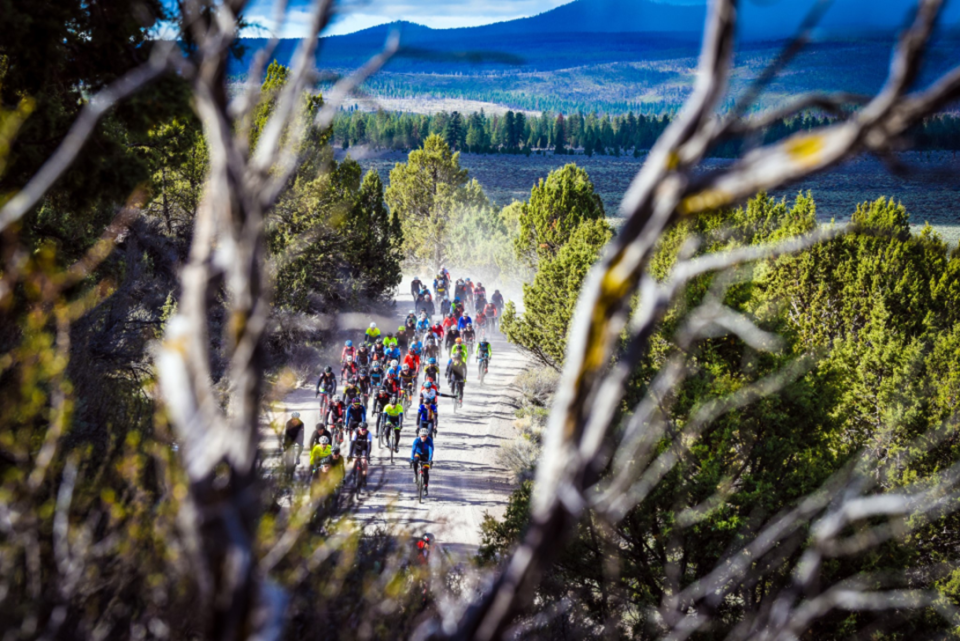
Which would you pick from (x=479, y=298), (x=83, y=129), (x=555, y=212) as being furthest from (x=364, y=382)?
(x=555, y=212)

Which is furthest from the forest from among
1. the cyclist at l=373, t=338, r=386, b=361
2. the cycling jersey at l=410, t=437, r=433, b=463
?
the cyclist at l=373, t=338, r=386, b=361

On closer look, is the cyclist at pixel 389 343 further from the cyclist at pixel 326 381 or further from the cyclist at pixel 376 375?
the cyclist at pixel 326 381

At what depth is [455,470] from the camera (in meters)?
15.9

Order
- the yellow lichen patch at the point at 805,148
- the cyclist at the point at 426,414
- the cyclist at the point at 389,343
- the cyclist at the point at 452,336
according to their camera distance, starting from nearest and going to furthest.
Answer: the yellow lichen patch at the point at 805,148 → the cyclist at the point at 426,414 → the cyclist at the point at 389,343 → the cyclist at the point at 452,336

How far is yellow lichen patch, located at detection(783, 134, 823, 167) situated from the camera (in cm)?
155

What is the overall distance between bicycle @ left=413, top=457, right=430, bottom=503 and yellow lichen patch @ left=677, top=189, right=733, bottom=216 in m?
12.2

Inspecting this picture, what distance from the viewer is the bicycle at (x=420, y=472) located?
1348 centimetres

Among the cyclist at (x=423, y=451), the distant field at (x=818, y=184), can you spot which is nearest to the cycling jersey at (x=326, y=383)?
the cyclist at (x=423, y=451)

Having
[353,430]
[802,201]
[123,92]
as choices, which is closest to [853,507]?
[123,92]

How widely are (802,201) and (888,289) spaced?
195 inches

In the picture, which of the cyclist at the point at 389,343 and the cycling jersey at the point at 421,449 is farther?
the cyclist at the point at 389,343

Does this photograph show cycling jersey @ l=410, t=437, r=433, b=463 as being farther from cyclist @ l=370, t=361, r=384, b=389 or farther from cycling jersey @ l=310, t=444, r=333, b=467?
cyclist @ l=370, t=361, r=384, b=389

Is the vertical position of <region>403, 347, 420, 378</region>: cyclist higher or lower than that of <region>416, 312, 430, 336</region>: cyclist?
higher

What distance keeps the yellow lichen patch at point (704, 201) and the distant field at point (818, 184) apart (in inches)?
2634
